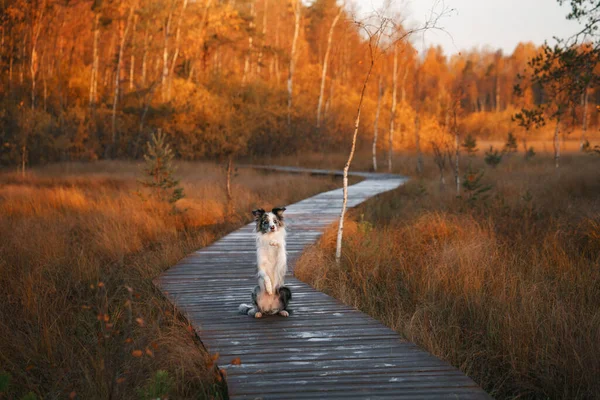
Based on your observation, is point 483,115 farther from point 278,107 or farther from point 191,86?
point 191,86

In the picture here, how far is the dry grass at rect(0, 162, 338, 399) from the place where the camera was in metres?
4.50

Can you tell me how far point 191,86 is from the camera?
3105 centimetres

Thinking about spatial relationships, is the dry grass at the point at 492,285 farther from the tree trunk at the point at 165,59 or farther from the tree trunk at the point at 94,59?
the tree trunk at the point at 94,59

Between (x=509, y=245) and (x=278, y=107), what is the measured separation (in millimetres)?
25874

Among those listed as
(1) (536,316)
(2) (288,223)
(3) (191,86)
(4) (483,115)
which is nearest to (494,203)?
(2) (288,223)

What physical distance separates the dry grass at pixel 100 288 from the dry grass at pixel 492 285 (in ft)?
7.55

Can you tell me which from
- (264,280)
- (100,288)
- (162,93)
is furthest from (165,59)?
(264,280)

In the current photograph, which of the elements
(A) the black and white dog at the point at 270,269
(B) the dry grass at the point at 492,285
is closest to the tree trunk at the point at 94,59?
(B) the dry grass at the point at 492,285

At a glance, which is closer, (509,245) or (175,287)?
(175,287)

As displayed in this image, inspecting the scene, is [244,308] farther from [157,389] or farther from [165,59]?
[165,59]

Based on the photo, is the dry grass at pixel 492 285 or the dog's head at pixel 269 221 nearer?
the dry grass at pixel 492 285

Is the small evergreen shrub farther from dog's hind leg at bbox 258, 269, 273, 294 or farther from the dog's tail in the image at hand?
the dog's tail

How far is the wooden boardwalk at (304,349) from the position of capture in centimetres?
385

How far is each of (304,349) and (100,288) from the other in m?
4.30
